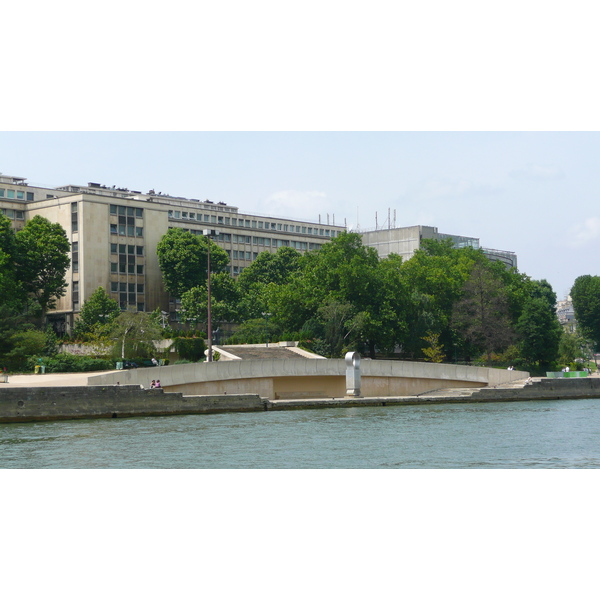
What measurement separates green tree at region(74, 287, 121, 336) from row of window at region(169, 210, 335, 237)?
2172cm

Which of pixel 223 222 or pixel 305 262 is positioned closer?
pixel 305 262

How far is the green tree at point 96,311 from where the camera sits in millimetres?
71381

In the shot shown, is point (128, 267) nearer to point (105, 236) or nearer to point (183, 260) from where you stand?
point (105, 236)

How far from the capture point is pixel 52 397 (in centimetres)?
3966

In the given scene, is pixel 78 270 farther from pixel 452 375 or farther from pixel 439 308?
pixel 452 375

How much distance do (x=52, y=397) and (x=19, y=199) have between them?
53002mm

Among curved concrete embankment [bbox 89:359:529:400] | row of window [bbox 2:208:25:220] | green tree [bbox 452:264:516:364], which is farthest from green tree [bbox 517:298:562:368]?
row of window [bbox 2:208:25:220]

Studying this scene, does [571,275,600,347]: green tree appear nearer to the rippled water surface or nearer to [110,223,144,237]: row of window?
[110,223,144,237]: row of window

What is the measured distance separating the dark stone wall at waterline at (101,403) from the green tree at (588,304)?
80795 mm

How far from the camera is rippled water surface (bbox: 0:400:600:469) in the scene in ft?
84.1

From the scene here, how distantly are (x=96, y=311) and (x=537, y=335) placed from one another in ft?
124

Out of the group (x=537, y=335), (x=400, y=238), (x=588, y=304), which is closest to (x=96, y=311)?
(x=537, y=335)

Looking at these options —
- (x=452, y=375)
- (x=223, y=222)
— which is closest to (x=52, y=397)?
(x=452, y=375)

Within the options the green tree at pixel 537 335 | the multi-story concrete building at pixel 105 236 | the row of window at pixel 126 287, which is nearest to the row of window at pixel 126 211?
the multi-story concrete building at pixel 105 236
